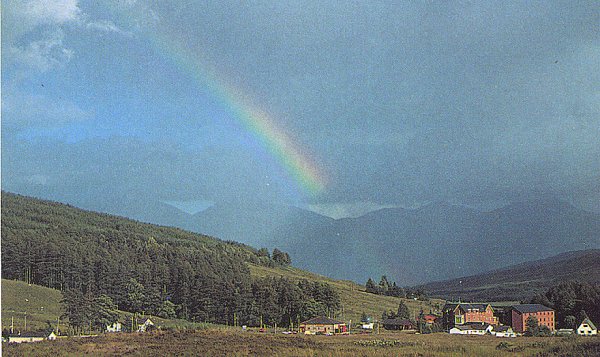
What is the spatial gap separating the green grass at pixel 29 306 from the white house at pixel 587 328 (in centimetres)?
3227

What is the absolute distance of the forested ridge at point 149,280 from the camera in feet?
153

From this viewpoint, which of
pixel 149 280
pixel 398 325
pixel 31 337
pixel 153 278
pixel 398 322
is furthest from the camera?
pixel 153 278

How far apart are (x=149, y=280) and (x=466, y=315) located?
2788cm

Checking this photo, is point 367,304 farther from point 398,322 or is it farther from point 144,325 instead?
point 144,325

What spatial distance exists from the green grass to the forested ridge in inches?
59.3

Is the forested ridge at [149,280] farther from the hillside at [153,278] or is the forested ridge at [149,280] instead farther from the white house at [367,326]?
the white house at [367,326]

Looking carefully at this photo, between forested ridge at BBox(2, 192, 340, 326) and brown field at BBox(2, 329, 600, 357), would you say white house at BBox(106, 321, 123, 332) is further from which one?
brown field at BBox(2, 329, 600, 357)

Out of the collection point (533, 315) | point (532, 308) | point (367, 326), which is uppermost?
point (532, 308)

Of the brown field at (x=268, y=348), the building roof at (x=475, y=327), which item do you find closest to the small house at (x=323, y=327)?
the building roof at (x=475, y=327)

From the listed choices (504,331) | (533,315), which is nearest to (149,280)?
(504,331)

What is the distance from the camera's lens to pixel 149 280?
2135 inches

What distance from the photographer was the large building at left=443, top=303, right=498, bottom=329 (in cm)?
→ 4372

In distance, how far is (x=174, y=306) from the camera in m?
50.0

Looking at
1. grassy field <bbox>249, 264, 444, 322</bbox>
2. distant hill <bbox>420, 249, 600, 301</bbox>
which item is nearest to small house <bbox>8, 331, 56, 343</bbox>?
grassy field <bbox>249, 264, 444, 322</bbox>
